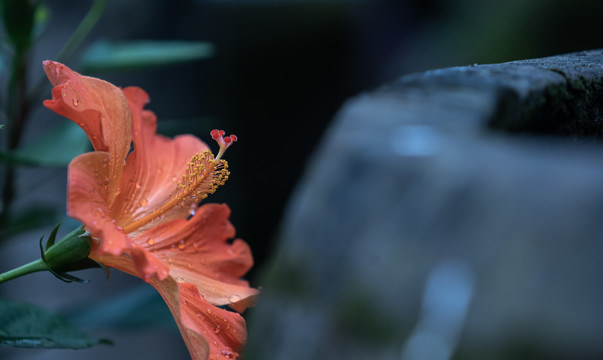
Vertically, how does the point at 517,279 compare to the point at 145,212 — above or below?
above

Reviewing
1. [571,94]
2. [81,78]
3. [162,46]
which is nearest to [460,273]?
[571,94]

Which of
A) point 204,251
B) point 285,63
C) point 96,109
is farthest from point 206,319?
point 285,63

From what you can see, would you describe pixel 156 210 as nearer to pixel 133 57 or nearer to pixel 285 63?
Result: pixel 133 57

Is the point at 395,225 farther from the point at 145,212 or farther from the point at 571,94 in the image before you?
the point at 145,212

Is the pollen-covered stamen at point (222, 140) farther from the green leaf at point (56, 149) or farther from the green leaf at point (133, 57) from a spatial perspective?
the green leaf at point (133, 57)

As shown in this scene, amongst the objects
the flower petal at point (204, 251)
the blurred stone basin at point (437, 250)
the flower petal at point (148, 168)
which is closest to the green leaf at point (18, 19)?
the flower petal at point (148, 168)

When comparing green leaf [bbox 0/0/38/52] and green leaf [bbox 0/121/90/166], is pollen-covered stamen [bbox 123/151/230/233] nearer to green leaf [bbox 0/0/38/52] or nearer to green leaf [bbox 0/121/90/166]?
green leaf [bbox 0/121/90/166]
